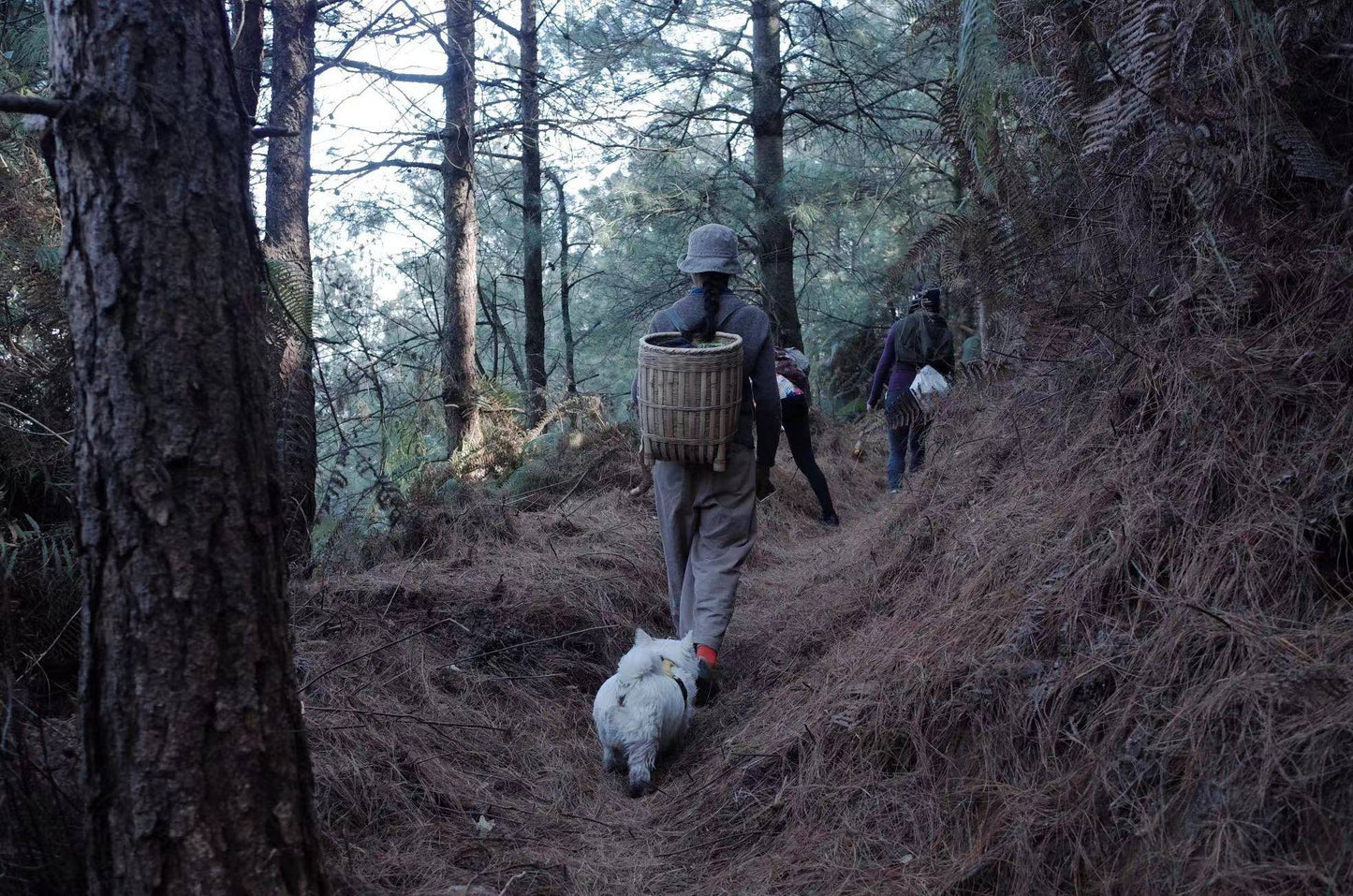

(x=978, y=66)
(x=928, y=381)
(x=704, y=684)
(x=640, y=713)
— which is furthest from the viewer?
(x=928, y=381)

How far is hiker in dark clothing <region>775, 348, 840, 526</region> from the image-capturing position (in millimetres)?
8023

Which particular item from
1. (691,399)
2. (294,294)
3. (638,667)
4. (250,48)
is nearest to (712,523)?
(691,399)

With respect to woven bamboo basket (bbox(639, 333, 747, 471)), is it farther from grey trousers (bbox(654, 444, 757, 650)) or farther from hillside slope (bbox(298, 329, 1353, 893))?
hillside slope (bbox(298, 329, 1353, 893))

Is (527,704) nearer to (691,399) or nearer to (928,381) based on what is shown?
(691,399)

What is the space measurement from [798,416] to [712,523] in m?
3.29

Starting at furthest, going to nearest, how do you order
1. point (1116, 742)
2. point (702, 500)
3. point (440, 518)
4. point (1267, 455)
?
1. point (440, 518)
2. point (702, 500)
3. point (1267, 455)
4. point (1116, 742)

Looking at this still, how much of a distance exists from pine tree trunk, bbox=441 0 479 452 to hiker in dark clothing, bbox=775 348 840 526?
3504 mm

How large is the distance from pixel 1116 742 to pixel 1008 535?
1.43m

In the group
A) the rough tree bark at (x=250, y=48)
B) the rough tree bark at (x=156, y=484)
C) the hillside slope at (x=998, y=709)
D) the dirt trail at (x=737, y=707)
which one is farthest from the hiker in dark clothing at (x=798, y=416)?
the rough tree bark at (x=156, y=484)

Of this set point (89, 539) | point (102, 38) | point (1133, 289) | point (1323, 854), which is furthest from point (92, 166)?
point (1133, 289)

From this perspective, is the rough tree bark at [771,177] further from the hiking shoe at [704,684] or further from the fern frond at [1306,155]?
the fern frond at [1306,155]

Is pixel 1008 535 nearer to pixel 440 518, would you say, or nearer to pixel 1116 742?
pixel 1116 742

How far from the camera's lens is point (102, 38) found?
2.05 m

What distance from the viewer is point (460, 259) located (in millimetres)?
10625
